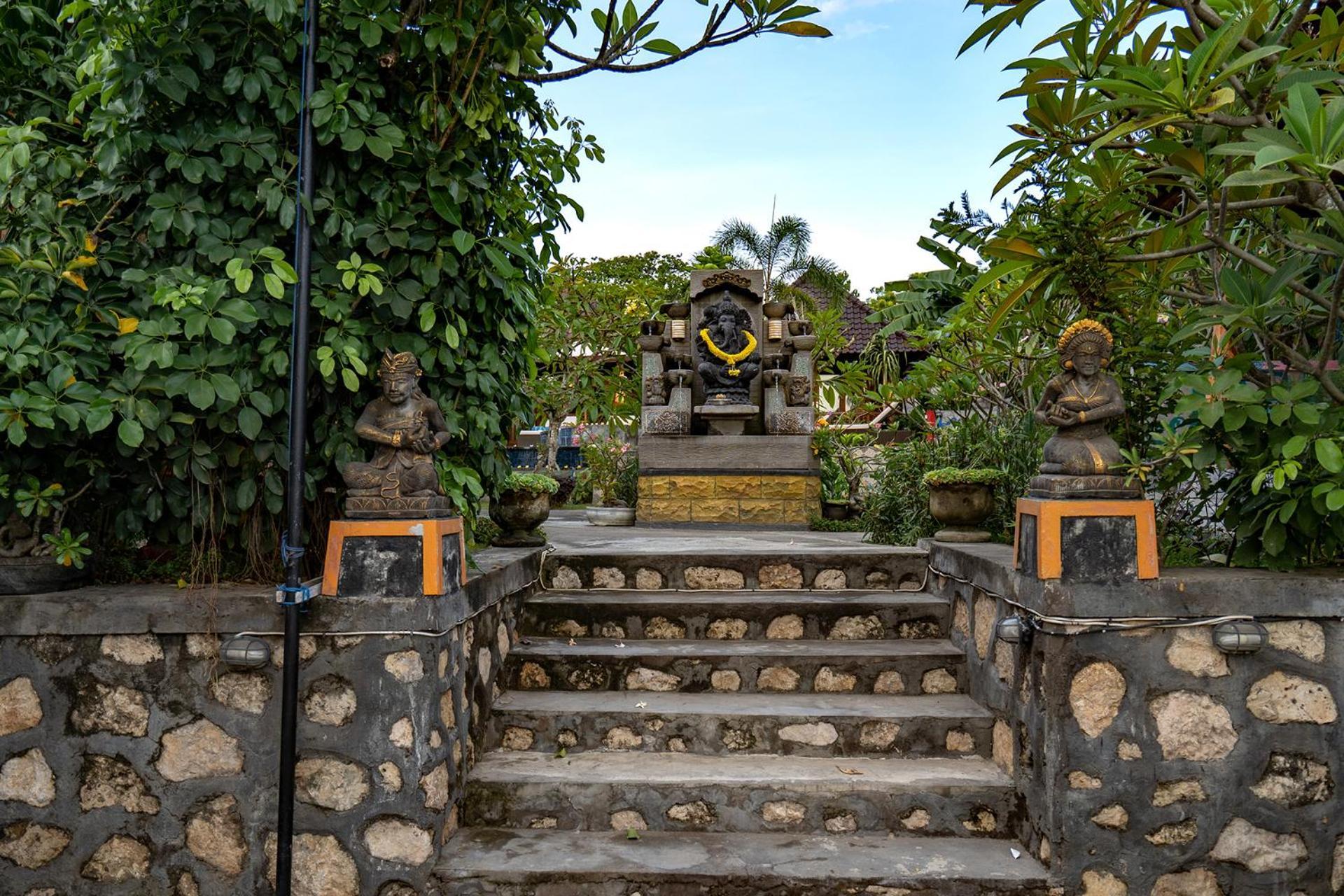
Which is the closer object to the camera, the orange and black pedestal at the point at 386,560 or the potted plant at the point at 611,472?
the orange and black pedestal at the point at 386,560

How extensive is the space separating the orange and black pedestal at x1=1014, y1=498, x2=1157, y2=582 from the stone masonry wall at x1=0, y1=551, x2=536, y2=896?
197cm

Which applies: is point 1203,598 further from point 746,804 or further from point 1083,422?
point 746,804

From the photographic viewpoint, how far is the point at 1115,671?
2.77 metres

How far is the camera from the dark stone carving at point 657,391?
787 centimetres

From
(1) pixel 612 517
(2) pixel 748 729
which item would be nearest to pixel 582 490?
(1) pixel 612 517

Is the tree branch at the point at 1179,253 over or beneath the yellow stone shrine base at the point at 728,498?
over

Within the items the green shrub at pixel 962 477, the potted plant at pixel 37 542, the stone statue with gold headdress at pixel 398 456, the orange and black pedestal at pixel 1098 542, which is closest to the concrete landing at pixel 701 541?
the green shrub at pixel 962 477

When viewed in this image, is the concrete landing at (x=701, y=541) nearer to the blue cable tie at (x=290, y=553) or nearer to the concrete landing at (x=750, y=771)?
the concrete landing at (x=750, y=771)

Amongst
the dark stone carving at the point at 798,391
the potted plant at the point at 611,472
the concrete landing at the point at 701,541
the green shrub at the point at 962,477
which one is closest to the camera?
the concrete landing at the point at 701,541

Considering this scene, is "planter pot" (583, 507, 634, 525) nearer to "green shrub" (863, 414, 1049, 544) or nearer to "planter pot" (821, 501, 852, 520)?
"planter pot" (821, 501, 852, 520)

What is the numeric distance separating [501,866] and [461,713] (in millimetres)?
513

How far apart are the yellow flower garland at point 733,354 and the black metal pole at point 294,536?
5.42 metres

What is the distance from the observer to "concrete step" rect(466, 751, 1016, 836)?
2.95 metres

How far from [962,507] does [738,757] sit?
81.8 inches
